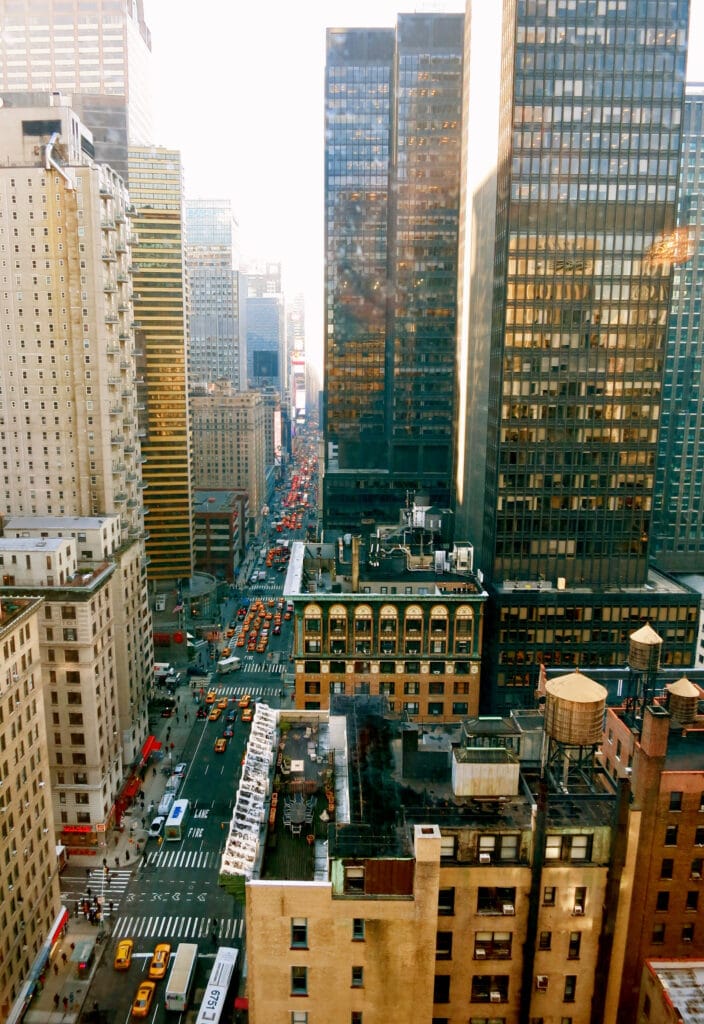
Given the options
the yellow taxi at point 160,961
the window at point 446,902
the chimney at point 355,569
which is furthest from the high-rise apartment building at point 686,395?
the window at point 446,902

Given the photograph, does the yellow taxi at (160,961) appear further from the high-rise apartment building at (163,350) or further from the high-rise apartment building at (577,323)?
the high-rise apartment building at (163,350)

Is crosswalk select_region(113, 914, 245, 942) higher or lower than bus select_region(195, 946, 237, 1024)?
lower

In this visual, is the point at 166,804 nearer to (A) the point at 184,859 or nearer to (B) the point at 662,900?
(A) the point at 184,859

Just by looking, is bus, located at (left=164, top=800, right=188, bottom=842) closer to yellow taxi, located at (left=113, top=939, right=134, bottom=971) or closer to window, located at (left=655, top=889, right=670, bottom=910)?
yellow taxi, located at (left=113, top=939, right=134, bottom=971)

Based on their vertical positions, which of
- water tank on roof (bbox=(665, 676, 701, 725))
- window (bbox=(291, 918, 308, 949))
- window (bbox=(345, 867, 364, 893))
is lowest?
window (bbox=(291, 918, 308, 949))

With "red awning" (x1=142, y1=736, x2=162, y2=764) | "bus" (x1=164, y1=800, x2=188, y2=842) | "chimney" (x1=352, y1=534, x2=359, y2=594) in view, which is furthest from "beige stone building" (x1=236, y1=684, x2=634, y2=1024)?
"red awning" (x1=142, y1=736, x2=162, y2=764)
